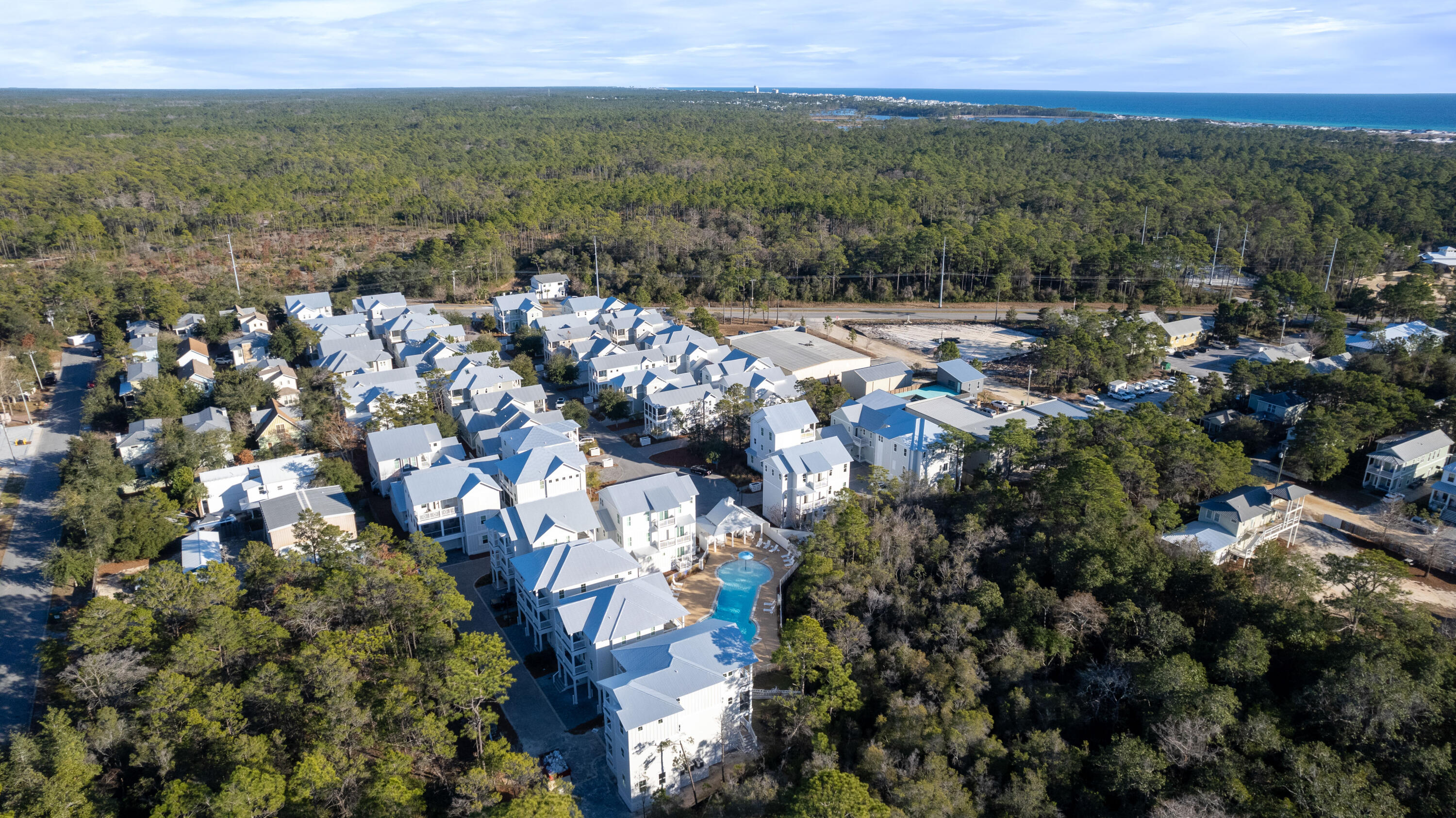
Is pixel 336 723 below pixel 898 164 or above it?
below

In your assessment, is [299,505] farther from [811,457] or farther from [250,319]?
[250,319]

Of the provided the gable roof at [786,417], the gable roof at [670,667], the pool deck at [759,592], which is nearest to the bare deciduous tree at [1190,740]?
the gable roof at [670,667]

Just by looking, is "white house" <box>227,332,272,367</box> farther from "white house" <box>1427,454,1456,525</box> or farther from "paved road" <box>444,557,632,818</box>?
"white house" <box>1427,454,1456,525</box>

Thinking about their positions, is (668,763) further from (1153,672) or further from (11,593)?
(11,593)

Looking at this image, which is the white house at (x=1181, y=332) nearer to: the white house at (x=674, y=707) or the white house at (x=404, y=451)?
the white house at (x=674, y=707)

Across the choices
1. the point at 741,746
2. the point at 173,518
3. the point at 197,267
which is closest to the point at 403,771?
the point at 741,746

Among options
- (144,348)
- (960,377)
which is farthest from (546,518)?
(144,348)

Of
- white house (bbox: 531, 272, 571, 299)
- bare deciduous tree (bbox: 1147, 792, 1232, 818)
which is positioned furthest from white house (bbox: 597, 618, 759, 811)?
white house (bbox: 531, 272, 571, 299)
